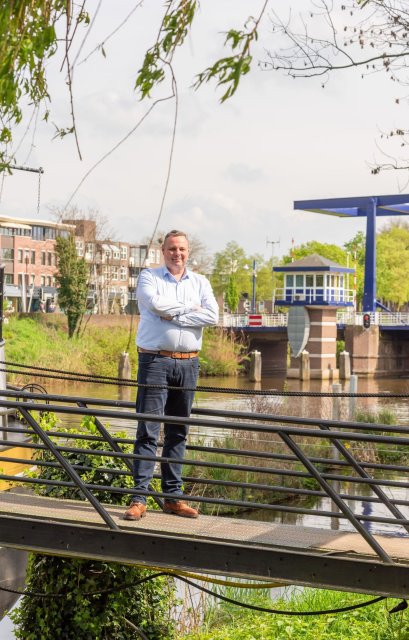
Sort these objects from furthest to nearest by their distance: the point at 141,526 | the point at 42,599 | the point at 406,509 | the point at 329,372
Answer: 1. the point at 329,372
2. the point at 406,509
3. the point at 42,599
4. the point at 141,526

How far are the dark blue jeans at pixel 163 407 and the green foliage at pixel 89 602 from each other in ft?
0.96

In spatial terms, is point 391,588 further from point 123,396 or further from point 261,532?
point 123,396

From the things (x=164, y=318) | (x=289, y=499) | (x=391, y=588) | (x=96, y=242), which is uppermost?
(x=96, y=242)

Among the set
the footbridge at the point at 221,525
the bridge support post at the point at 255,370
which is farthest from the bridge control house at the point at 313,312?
the footbridge at the point at 221,525

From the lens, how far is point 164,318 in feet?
19.9

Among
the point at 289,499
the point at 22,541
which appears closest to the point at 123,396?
the point at 289,499

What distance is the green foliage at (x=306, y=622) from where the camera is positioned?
8180mm

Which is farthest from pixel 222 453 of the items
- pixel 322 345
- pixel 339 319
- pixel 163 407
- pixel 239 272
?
pixel 239 272

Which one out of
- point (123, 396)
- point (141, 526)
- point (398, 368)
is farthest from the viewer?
point (398, 368)

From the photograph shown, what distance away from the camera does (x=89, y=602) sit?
6.46 metres

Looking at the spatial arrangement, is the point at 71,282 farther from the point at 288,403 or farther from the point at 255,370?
the point at 288,403

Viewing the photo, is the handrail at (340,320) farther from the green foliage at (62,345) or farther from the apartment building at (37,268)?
the apartment building at (37,268)

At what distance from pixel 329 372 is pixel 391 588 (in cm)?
5013

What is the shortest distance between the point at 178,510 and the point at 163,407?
2.30 ft
